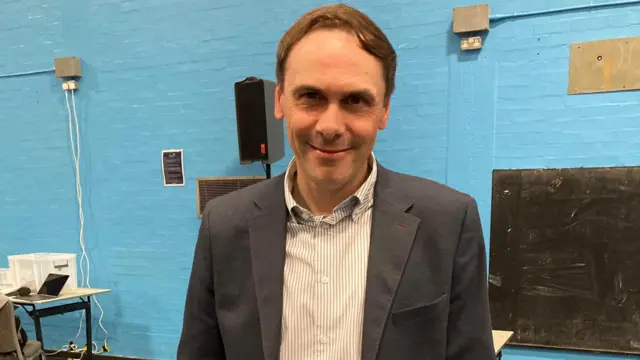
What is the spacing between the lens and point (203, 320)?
111cm

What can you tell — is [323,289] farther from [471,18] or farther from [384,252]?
[471,18]

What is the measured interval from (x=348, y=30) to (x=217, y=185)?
2.85 meters

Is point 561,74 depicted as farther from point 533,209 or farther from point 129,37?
point 129,37

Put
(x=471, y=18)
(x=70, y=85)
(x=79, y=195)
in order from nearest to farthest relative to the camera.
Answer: (x=471, y=18), (x=70, y=85), (x=79, y=195)

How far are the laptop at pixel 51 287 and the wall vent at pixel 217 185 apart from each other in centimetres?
110

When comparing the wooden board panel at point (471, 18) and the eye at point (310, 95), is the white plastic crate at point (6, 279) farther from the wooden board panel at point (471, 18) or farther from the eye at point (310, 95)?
the wooden board panel at point (471, 18)

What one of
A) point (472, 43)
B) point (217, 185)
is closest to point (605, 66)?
point (472, 43)

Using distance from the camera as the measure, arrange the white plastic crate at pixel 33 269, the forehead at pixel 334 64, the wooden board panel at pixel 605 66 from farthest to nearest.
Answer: the white plastic crate at pixel 33 269 < the wooden board panel at pixel 605 66 < the forehead at pixel 334 64

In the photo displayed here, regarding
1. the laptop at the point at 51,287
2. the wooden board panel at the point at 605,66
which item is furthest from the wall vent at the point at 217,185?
the wooden board panel at the point at 605,66

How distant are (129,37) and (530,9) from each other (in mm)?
3061

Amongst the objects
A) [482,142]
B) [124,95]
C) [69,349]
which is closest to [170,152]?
[124,95]

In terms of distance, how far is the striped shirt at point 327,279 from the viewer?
3.31 ft

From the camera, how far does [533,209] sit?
9.70ft

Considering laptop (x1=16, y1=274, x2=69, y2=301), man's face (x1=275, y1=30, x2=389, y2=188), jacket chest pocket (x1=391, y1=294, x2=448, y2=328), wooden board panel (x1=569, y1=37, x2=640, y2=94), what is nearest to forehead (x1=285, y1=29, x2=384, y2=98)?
man's face (x1=275, y1=30, x2=389, y2=188)
